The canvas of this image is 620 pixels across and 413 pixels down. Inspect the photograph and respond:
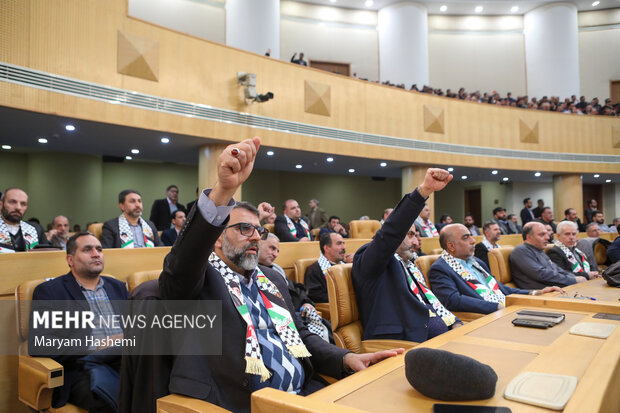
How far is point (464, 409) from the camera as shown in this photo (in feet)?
3.07

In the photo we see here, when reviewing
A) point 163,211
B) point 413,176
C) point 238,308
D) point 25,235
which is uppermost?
point 413,176

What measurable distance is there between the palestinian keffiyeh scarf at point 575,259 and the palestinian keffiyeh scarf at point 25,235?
5109mm

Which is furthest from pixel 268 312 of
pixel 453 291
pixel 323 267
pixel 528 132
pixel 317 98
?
pixel 528 132

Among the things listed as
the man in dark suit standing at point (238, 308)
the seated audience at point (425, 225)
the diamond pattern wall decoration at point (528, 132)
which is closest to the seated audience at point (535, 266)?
the seated audience at point (425, 225)

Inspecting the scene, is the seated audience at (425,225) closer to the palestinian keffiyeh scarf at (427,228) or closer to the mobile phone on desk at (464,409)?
the palestinian keffiyeh scarf at (427,228)

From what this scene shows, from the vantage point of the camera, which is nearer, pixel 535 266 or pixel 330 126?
pixel 535 266

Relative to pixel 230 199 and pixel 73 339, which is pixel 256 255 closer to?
pixel 230 199

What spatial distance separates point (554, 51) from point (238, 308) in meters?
15.3

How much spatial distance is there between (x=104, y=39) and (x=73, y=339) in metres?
5.00

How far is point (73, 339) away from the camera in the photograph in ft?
7.02

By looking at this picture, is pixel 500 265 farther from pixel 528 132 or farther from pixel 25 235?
pixel 528 132

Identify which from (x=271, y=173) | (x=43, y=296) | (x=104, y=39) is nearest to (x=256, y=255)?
(x=43, y=296)

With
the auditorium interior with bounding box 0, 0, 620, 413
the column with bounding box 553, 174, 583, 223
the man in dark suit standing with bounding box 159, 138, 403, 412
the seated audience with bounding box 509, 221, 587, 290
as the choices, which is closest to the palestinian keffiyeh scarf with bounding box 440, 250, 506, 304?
the auditorium interior with bounding box 0, 0, 620, 413

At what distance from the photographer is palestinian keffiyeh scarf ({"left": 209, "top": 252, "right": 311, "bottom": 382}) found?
1.37 meters
